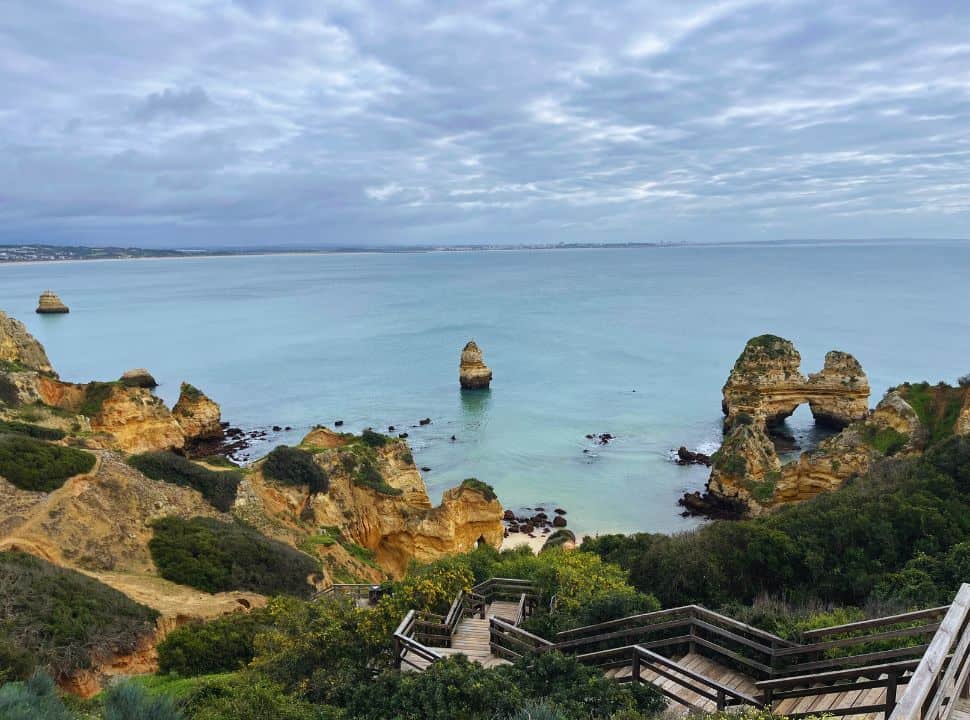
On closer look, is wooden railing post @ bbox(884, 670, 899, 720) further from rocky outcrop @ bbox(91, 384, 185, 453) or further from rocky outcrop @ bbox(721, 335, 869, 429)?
rocky outcrop @ bbox(721, 335, 869, 429)

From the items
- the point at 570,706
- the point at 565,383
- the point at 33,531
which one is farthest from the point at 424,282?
the point at 570,706

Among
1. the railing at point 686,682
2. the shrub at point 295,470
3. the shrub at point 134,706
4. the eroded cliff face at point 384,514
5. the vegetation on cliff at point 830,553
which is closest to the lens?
the railing at point 686,682

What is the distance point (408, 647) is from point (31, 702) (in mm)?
5422

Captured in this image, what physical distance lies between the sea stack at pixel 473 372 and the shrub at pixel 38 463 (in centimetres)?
4356

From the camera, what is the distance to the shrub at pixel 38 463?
20.9 meters

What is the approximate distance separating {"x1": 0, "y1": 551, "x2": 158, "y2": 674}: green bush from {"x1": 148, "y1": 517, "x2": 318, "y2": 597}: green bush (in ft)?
8.57

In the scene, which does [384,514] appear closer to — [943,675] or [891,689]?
[891,689]

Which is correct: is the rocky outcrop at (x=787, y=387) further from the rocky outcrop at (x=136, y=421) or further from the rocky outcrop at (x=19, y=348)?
the rocky outcrop at (x=19, y=348)

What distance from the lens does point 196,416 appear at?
161ft

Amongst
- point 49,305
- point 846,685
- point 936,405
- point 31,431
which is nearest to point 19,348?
point 31,431

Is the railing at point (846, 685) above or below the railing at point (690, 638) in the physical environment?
above

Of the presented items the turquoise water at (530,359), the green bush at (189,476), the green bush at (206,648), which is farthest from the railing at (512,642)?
the turquoise water at (530,359)

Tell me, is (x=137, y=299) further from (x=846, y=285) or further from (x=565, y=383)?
(x=846, y=285)

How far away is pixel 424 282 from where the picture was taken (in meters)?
196
